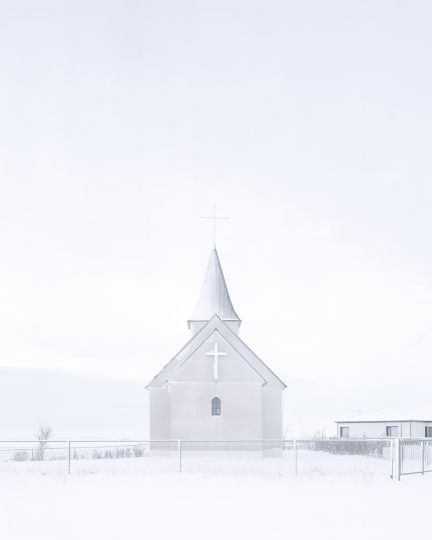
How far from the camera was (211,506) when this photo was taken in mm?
15516

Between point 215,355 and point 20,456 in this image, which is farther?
point 215,355

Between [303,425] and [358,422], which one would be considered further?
[303,425]

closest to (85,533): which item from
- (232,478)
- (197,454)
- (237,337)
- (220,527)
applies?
(220,527)

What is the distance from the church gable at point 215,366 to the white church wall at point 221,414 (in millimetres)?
299

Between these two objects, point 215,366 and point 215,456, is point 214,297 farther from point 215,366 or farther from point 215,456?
point 215,456

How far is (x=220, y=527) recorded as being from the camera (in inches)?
507

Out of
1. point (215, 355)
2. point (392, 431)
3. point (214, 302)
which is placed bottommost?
point (392, 431)

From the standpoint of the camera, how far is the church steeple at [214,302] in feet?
Answer: 147

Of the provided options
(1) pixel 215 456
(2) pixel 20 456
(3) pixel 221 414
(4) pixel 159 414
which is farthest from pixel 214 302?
(2) pixel 20 456

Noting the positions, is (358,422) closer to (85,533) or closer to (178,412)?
(178,412)

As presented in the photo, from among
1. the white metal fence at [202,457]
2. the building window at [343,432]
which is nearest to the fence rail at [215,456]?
the white metal fence at [202,457]

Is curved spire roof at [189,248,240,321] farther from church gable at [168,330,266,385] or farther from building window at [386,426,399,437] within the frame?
building window at [386,426,399,437]

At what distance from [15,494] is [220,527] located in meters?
6.54

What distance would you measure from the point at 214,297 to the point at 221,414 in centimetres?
959
